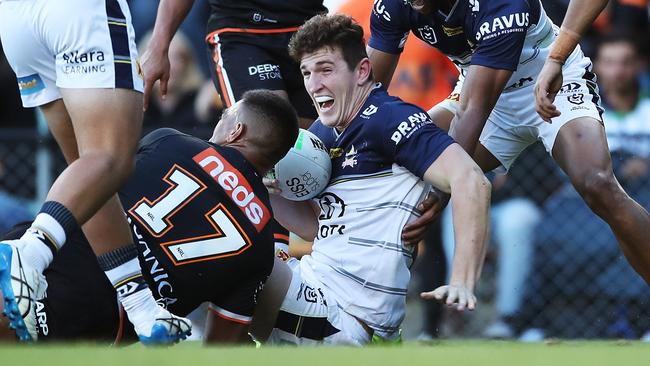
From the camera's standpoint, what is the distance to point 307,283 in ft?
17.1

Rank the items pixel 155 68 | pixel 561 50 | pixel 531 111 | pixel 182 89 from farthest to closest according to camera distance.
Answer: pixel 182 89, pixel 531 111, pixel 155 68, pixel 561 50

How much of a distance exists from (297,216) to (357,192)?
44 centimetres

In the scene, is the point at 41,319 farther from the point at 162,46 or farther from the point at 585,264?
the point at 585,264

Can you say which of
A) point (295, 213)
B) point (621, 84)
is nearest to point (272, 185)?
point (295, 213)

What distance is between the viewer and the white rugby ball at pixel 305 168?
205 inches

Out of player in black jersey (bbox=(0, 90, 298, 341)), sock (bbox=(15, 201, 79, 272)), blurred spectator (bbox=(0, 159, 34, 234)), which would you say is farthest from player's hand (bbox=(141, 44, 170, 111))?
blurred spectator (bbox=(0, 159, 34, 234))

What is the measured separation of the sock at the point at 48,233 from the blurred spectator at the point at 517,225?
4.51 m

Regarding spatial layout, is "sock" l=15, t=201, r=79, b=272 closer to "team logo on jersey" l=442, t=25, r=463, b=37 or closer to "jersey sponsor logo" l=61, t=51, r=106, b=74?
"jersey sponsor logo" l=61, t=51, r=106, b=74

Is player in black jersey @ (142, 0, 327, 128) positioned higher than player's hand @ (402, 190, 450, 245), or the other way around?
player in black jersey @ (142, 0, 327, 128)

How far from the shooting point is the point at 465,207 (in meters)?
4.66

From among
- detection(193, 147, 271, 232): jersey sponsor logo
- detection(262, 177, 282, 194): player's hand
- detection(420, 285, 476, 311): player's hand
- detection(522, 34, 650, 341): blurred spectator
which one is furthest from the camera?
detection(522, 34, 650, 341): blurred spectator

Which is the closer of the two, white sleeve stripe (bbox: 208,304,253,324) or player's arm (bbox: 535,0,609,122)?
white sleeve stripe (bbox: 208,304,253,324)

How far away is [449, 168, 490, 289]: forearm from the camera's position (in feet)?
15.1

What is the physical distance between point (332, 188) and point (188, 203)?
32.1 inches
